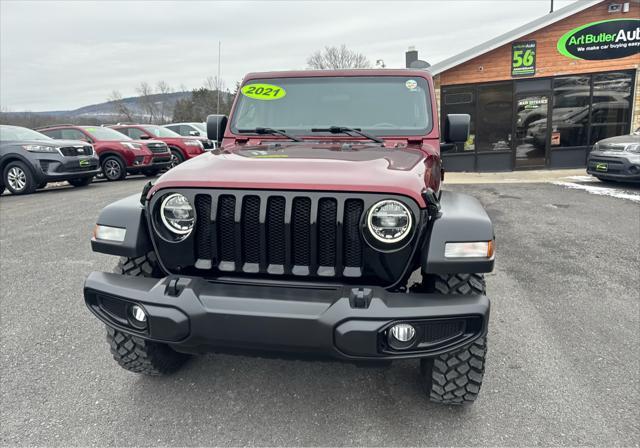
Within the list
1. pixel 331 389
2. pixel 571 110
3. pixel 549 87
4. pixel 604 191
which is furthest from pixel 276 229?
pixel 571 110

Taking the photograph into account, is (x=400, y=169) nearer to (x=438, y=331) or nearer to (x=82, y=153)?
(x=438, y=331)

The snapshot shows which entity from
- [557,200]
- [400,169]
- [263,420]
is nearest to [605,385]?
[400,169]

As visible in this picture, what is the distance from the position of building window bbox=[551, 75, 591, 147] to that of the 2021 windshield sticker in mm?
12219

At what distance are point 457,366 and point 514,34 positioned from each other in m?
13.1

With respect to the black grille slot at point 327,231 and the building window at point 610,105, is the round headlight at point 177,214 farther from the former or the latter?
the building window at point 610,105

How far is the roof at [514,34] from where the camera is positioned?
12516 mm

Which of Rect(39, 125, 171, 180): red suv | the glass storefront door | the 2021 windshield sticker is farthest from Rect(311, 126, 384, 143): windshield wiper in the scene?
the glass storefront door

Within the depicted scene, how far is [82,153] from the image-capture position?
10258 millimetres

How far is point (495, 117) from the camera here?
44.1 ft

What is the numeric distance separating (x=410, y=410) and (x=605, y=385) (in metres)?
1.17

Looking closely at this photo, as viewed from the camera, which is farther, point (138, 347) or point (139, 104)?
point (139, 104)

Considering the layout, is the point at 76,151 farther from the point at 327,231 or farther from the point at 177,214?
the point at 327,231

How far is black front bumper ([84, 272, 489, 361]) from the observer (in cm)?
186

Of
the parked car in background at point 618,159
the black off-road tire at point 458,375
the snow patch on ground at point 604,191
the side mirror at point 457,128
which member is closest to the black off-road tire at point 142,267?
the black off-road tire at point 458,375
